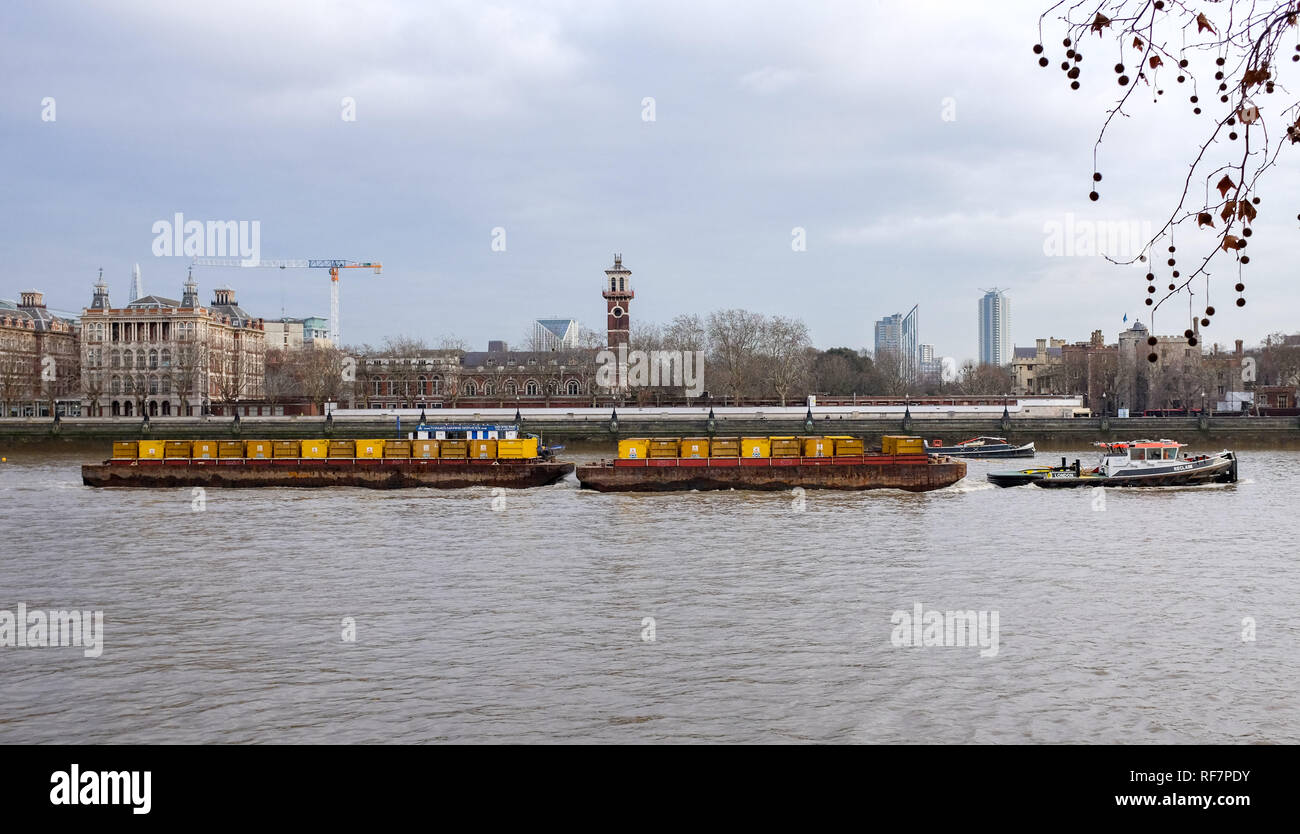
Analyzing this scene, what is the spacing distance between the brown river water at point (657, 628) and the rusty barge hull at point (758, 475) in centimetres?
1103

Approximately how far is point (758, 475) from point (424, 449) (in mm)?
17877

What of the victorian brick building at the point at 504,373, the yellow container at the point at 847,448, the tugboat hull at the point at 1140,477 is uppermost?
the victorian brick building at the point at 504,373

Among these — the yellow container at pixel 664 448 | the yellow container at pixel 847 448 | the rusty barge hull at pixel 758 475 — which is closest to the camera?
the rusty barge hull at pixel 758 475

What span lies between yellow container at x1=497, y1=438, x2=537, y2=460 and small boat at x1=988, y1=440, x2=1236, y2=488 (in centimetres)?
2340

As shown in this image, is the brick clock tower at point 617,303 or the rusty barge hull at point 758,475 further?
the brick clock tower at point 617,303

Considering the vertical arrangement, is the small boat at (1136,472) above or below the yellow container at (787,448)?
below

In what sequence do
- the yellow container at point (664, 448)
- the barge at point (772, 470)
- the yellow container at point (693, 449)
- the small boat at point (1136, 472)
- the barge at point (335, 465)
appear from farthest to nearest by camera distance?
1. the barge at point (335, 465)
2. the yellow container at point (693, 449)
3. the yellow container at point (664, 448)
4. the small boat at point (1136, 472)
5. the barge at point (772, 470)

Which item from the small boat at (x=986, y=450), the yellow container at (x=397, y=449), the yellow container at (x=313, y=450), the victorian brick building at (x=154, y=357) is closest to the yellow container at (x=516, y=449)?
the yellow container at (x=397, y=449)

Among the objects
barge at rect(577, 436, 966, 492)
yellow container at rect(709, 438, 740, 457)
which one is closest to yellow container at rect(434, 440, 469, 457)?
barge at rect(577, 436, 966, 492)

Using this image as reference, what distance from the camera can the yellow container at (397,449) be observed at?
5672 cm

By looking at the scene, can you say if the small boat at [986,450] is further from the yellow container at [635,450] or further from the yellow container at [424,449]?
the yellow container at [424,449]

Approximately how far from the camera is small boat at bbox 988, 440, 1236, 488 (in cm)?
5088
